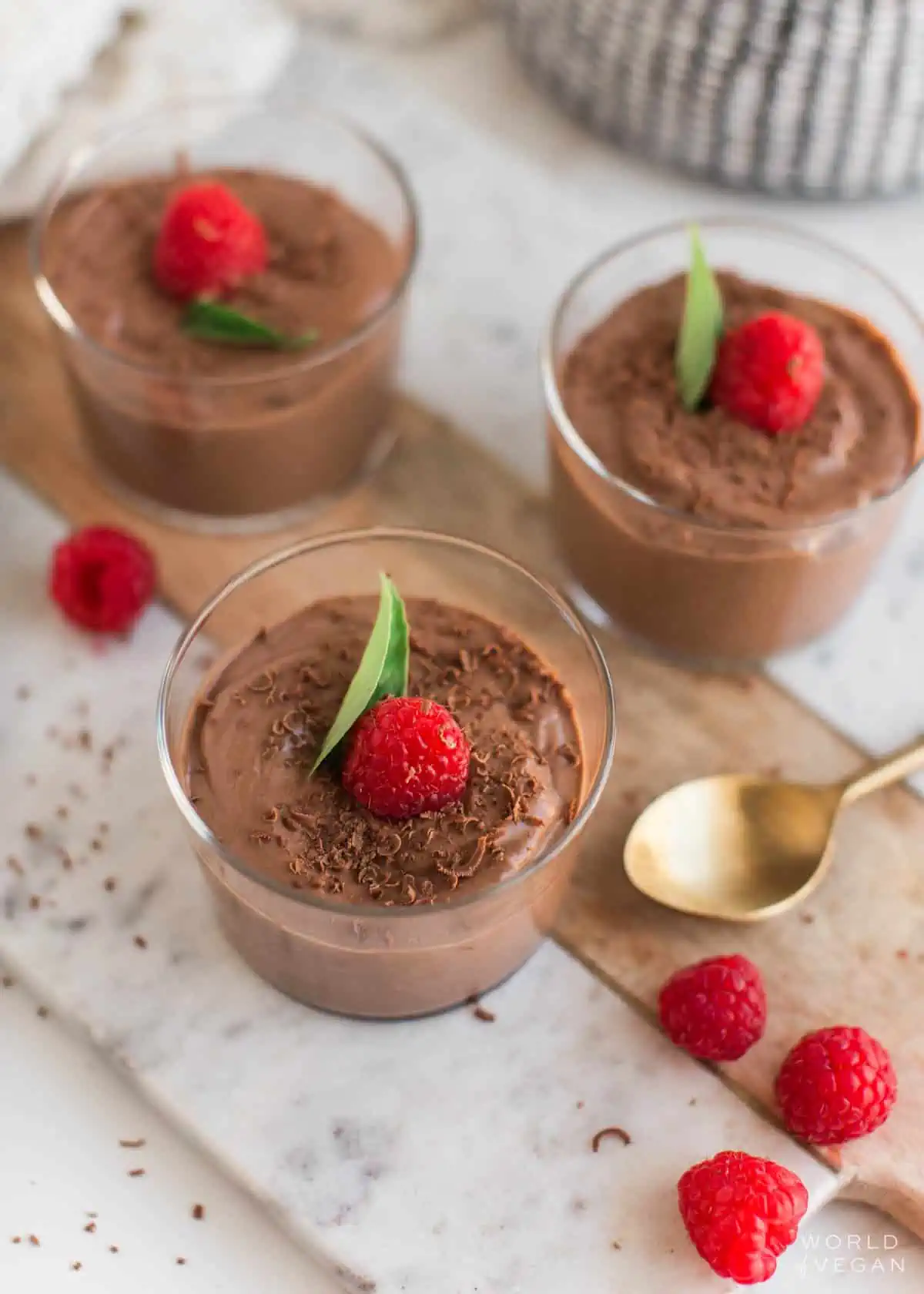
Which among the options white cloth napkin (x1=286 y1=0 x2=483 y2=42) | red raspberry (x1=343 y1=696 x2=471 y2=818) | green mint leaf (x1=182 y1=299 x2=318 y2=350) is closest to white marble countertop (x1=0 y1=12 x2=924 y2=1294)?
white cloth napkin (x1=286 y1=0 x2=483 y2=42)

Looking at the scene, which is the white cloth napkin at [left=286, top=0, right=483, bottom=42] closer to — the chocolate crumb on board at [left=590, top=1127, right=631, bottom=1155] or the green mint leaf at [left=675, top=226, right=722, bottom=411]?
the green mint leaf at [left=675, top=226, right=722, bottom=411]

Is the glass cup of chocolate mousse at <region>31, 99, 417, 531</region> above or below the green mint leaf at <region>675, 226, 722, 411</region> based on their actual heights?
below

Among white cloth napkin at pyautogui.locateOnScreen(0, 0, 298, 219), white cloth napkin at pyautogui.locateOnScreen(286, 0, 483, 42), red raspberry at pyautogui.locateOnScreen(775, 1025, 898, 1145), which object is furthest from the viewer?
white cloth napkin at pyautogui.locateOnScreen(286, 0, 483, 42)

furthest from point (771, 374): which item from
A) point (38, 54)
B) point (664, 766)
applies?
point (38, 54)

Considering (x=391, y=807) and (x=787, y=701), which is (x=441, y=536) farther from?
(x=787, y=701)

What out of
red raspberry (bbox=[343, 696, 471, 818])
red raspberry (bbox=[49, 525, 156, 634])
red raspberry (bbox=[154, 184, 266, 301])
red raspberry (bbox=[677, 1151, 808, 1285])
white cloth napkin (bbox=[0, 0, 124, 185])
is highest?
white cloth napkin (bbox=[0, 0, 124, 185])

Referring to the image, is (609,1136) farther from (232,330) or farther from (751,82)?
(751,82)

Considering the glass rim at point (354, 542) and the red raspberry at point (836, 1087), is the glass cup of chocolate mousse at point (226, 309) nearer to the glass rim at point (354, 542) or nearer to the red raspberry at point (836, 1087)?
the glass rim at point (354, 542)

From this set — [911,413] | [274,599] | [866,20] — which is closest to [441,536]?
[274,599]
